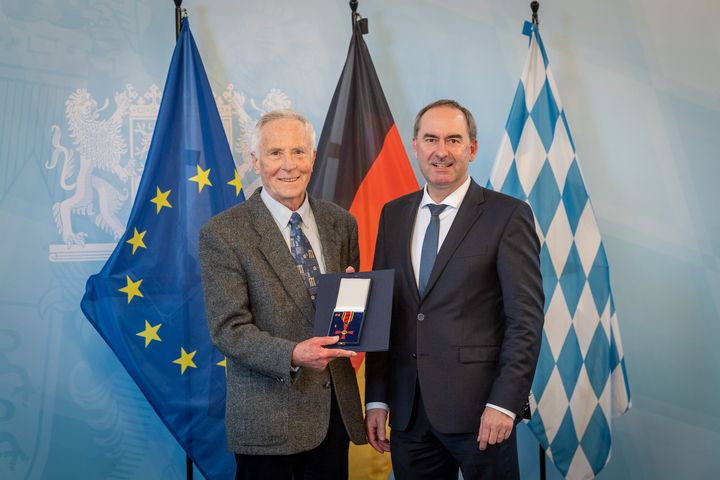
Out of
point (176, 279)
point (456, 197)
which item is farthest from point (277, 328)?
point (176, 279)

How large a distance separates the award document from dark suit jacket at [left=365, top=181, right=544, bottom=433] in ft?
0.62

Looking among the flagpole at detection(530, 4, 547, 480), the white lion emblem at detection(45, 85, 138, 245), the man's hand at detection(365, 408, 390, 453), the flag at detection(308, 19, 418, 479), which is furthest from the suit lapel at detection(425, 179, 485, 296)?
the white lion emblem at detection(45, 85, 138, 245)

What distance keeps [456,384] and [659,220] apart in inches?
71.5

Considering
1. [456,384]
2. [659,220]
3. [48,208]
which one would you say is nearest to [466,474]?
[456,384]

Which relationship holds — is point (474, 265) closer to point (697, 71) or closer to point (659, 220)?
point (659, 220)

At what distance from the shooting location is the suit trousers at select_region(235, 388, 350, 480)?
6.07 feet

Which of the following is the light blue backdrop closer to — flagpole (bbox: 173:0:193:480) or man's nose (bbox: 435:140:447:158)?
flagpole (bbox: 173:0:193:480)

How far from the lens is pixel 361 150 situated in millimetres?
2986

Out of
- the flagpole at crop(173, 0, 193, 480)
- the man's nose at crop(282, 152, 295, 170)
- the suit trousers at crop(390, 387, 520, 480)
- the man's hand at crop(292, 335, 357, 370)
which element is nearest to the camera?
the man's hand at crop(292, 335, 357, 370)

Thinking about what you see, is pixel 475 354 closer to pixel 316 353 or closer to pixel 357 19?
pixel 316 353

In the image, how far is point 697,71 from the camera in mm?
3139

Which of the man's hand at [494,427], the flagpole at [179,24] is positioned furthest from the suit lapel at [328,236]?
the flagpole at [179,24]

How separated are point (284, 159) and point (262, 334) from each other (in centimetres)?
51

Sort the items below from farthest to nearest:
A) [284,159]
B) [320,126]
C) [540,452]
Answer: [320,126], [540,452], [284,159]
